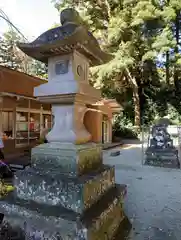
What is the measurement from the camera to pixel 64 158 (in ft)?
6.46

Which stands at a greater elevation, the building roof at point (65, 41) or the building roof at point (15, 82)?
the building roof at point (15, 82)

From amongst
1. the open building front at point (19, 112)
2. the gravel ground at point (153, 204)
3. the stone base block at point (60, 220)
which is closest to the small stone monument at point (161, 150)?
the gravel ground at point (153, 204)

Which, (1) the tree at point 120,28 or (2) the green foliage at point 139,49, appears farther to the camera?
(2) the green foliage at point 139,49

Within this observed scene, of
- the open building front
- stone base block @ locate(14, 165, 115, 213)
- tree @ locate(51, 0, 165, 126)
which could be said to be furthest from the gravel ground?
tree @ locate(51, 0, 165, 126)

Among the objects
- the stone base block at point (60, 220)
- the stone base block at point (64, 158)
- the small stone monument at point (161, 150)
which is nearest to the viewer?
the stone base block at point (60, 220)

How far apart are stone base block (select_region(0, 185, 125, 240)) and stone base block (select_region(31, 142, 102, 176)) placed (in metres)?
0.36

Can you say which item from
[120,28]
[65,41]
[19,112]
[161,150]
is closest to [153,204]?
[65,41]

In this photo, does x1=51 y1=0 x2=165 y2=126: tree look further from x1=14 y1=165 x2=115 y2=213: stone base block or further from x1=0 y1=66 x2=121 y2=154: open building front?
x1=14 y1=165 x2=115 y2=213: stone base block

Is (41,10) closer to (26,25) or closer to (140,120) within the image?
(26,25)

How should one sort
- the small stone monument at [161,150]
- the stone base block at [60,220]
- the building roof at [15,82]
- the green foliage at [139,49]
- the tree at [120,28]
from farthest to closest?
the green foliage at [139,49], the tree at [120,28], the building roof at [15,82], the small stone monument at [161,150], the stone base block at [60,220]

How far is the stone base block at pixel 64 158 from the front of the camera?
6.32ft

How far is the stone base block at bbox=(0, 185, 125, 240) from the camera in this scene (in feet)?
5.38

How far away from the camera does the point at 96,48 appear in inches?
85.4

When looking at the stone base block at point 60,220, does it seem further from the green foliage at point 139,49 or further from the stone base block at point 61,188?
the green foliage at point 139,49
